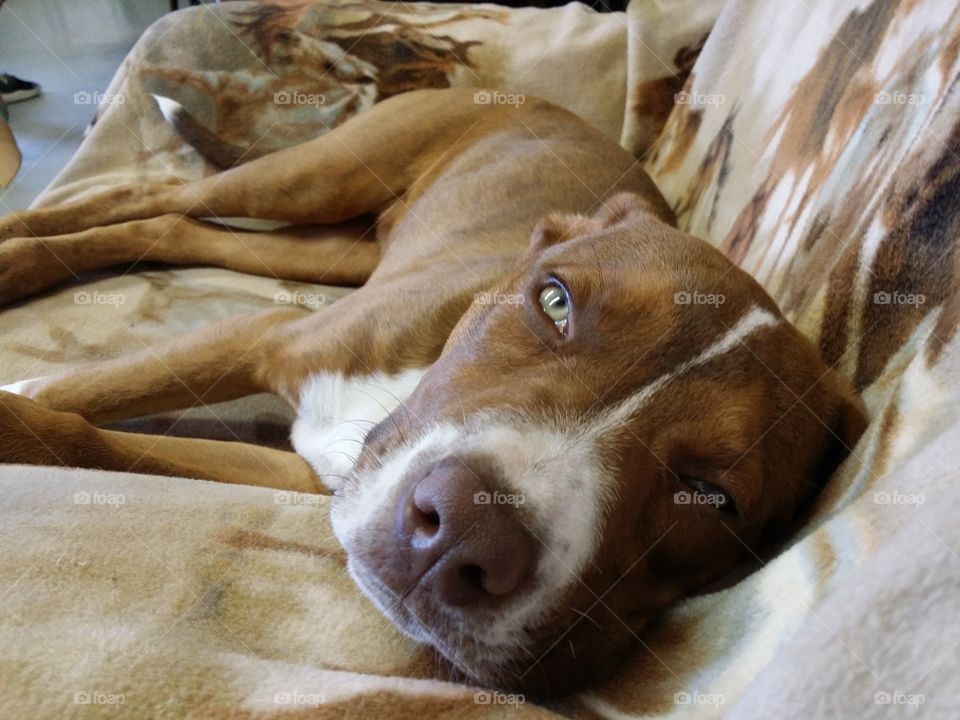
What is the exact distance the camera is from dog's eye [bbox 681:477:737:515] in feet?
5.75

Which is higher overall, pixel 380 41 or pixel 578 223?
pixel 578 223

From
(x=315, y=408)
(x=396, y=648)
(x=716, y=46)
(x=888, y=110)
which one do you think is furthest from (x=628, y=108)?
(x=396, y=648)

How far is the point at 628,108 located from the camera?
421 cm

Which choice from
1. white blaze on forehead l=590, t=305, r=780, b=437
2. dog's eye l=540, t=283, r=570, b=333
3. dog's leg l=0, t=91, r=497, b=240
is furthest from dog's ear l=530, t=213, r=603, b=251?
dog's leg l=0, t=91, r=497, b=240

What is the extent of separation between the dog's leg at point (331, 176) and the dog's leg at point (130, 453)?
5.19 feet

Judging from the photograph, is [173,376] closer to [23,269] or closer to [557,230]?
[23,269]

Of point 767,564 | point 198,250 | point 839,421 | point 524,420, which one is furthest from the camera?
point 198,250

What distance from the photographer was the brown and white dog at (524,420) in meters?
1.49

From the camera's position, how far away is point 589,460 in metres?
1.63

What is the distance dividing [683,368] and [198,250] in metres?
2.67

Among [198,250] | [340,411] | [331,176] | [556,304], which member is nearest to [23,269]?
[198,250]

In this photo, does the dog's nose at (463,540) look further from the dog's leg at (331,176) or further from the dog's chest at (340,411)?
the dog's leg at (331,176)

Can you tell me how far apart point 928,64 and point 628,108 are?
2.26 metres

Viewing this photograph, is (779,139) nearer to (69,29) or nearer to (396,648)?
(396,648)
